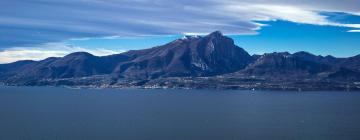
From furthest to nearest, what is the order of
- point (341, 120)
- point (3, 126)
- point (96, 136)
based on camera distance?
point (341, 120)
point (3, 126)
point (96, 136)

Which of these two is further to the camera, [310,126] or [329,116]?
[329,116]

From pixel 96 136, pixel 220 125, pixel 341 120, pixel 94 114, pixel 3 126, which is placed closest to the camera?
pixel 96 136

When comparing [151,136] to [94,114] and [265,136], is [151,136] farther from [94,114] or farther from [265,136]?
[94,114]

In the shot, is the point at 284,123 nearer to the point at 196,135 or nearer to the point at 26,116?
the point at 196,135

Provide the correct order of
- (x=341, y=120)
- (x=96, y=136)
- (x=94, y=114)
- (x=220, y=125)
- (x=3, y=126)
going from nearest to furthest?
(x=96, y=136), (x=3, y=126), (x=220, y=125), (x=341, y=120), (x=94, y=114)

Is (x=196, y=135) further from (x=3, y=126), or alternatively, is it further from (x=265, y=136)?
(x=3, y=126)

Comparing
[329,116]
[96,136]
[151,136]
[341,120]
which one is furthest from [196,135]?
[329,116]

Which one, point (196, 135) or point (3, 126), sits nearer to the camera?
point (196, 135)

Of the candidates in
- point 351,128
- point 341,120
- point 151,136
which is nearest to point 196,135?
point 151,136

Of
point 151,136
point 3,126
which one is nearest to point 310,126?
point 151,136
